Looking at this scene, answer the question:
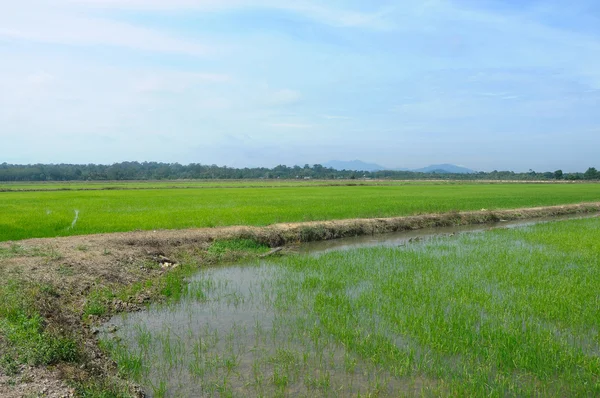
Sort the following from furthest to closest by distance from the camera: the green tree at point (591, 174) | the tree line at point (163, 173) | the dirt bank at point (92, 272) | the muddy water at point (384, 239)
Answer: the green tree at point (591, 174) < the tree line at point (163, 173) < the muddy water at point (384, 239) < the dirt bank at point (92, 272)

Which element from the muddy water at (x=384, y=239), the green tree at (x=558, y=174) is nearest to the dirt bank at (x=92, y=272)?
the muddy water at (x=384, y=239)

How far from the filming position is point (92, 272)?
27.6 ft

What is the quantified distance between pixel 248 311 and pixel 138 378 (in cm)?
248

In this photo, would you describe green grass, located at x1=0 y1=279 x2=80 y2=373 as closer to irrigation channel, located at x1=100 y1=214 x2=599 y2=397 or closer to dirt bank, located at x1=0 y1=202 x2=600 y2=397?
dirt bank, located at x1=0 y1=202 x2=600 y2=397

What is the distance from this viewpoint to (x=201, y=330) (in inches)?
240

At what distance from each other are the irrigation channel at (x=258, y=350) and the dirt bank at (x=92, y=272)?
0.44 metres

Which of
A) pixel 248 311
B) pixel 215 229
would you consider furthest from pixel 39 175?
pixel 248 311

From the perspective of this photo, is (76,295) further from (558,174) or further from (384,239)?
(558,174)

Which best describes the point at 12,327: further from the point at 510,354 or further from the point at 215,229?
the point at 215,229

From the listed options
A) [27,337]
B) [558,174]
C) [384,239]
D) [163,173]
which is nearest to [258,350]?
[27,337]

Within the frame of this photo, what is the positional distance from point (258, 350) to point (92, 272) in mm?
5004

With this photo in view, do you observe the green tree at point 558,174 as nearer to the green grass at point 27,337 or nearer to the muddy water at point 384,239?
the muddy water at point 384,239

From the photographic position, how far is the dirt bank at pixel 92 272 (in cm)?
433

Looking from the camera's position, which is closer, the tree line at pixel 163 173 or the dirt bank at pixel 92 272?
the dirt bank at pixel 92 272
